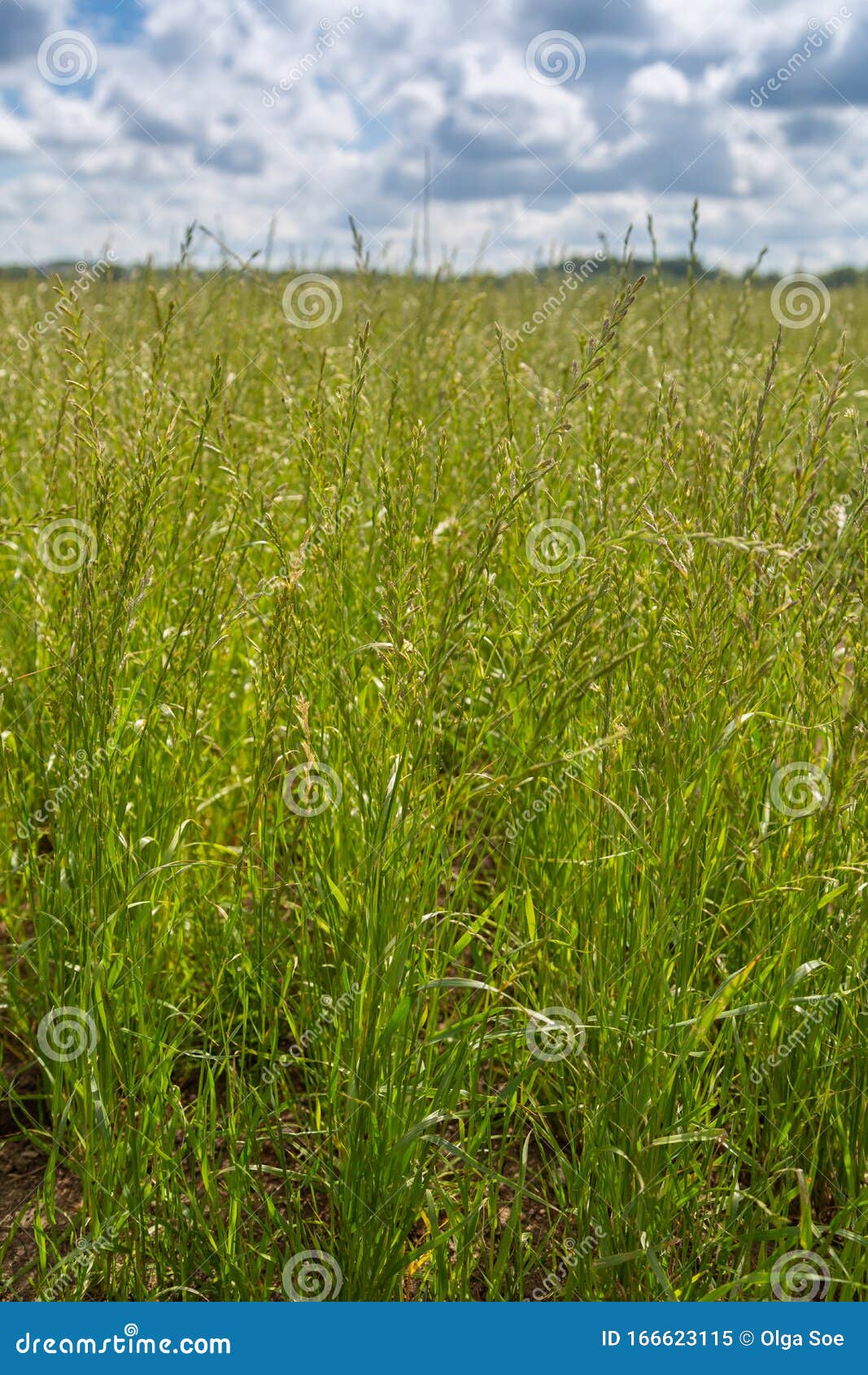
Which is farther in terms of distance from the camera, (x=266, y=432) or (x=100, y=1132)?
(x=266, y=432)

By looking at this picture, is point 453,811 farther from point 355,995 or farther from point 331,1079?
point 331,1079

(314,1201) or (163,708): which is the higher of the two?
(163,708)

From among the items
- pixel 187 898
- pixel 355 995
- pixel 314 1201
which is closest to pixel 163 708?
pixel 187 898

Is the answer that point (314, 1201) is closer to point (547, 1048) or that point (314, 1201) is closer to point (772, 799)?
point (547, 1048)

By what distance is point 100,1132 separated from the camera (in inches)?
60.3

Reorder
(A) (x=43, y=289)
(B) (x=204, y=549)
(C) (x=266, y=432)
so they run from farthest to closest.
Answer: (A) (x=43, y=289)
(C) (x=266, y=432)
(B) (x=204, y=549)

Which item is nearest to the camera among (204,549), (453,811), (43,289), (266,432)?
(453,811)

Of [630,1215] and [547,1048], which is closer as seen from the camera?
[630,1215]

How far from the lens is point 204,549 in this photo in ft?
8.87

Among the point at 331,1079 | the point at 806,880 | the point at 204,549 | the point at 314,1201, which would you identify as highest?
the point at 204,549

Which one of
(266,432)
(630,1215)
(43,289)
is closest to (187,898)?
(630,1215)

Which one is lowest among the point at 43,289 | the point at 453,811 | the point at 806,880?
the point at 806,880

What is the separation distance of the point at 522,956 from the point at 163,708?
839 mm

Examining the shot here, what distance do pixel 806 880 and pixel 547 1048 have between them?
493 millimetres
